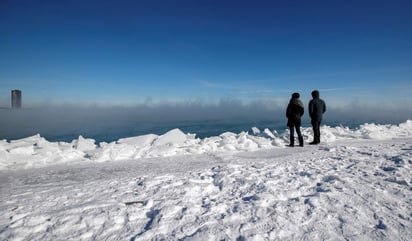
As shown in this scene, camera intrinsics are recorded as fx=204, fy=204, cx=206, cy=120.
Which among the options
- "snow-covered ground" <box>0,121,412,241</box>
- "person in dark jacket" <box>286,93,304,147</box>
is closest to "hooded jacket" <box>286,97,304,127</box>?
"person in dark jacket" <box>286,93,304,147</box>

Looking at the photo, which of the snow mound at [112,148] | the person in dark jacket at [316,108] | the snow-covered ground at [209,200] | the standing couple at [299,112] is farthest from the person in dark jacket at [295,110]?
the snow-covered ground at [209,200]

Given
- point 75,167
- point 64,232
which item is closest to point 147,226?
point 64,232

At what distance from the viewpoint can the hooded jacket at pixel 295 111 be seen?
7.30m

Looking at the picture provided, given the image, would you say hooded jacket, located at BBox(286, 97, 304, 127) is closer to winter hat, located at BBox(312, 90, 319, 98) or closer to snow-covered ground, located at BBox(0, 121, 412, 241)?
winter hat, located at BBox(312, 90, 319, 98)

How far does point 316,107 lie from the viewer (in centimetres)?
759

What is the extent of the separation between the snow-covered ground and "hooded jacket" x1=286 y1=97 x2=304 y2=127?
217cm

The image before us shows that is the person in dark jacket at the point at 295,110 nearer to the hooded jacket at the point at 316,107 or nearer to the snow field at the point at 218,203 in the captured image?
the hooded jacket at the point at 316,107

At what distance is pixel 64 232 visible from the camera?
2.14 meters

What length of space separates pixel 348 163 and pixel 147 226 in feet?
14.6

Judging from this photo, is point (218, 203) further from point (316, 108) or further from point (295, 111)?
point (316, 108)

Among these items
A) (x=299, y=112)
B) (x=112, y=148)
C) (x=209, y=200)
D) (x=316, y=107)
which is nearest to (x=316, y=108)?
(x=316, y=107)

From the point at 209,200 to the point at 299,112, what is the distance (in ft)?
18.9

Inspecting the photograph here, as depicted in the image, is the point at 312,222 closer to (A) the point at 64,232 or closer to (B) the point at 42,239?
(A) the point at 64,232

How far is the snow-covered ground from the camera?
6.91ft
